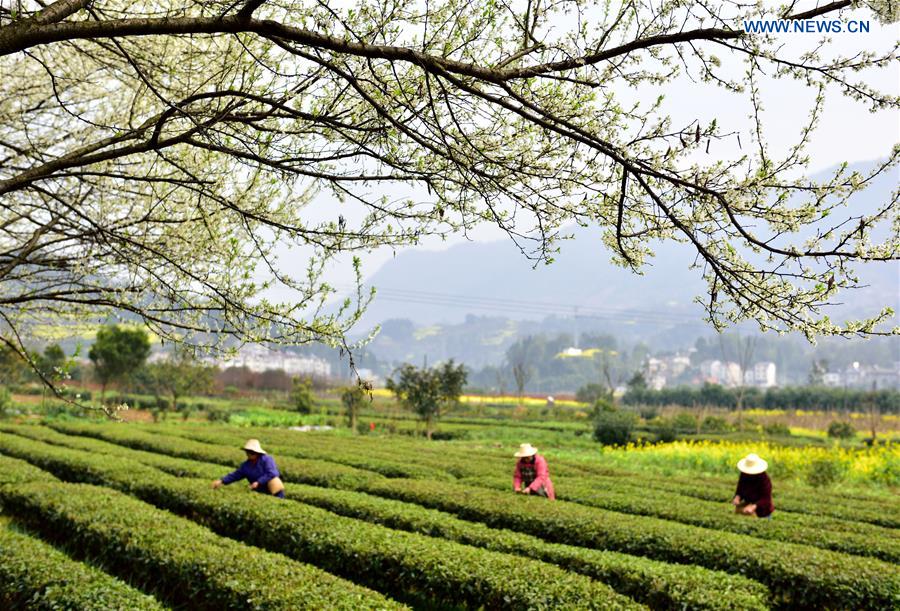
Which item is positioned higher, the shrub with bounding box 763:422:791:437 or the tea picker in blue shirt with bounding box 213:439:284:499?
the tea picker in blue shirt with bounding box 213:439:284:499

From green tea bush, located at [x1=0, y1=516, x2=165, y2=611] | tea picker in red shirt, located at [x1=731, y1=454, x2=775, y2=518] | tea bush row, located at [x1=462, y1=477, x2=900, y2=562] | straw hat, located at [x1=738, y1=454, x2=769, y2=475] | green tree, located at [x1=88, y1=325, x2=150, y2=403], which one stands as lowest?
tea bush row, located at [x1=462, y1=477, x2=900, y2=562]

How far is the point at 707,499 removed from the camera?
13.8 m

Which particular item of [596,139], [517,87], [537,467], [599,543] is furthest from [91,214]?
[537,467]

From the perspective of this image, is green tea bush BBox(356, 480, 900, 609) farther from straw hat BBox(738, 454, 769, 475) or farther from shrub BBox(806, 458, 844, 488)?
shrub BBox(806, 458, 844, 488)

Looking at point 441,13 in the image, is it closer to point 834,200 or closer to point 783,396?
point 834,200

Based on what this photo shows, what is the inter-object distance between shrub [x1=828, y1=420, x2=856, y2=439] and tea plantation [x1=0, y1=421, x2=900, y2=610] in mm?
23239

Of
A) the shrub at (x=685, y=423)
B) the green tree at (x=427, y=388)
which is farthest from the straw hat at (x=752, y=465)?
the shrub at (x=685, y=423)

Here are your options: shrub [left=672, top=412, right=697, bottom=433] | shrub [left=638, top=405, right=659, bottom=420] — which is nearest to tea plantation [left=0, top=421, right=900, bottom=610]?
shrub [left=672, top=412, right=697, bottom=433]

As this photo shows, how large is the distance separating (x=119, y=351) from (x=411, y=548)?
1213 inches

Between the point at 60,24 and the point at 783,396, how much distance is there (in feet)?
218

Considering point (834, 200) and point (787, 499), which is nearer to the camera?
point (834, 200)

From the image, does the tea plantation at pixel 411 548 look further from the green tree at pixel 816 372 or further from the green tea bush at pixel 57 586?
the green tree at pixel 816 372

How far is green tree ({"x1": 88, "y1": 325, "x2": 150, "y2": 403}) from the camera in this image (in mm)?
33906

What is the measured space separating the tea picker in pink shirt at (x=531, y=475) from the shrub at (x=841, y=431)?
92.5 feet
